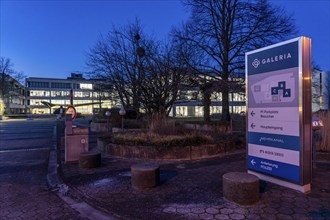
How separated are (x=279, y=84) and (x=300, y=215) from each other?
2.32 metres

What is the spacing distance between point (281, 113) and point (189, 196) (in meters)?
2.31

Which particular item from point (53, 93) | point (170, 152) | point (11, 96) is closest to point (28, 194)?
point (170, 152)

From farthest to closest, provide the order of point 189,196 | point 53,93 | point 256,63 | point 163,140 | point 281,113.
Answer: point 53,93
point 163,140
point 256,63
point 281,113
point 189,196

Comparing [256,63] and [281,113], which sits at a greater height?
[256,63]

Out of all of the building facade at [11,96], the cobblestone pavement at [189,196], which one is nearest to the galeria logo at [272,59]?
the cobblestone pavement at [189,196]

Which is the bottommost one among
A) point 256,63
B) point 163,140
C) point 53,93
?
point 163,140

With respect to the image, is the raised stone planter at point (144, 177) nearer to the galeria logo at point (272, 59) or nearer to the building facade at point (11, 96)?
the galeria logo at point (272, 59)

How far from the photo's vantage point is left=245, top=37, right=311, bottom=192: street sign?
4.41 meters

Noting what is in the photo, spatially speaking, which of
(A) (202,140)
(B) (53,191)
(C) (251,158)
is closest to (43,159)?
(B) (53,191)

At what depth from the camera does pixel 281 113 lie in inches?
188

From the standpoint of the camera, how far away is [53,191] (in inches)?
211

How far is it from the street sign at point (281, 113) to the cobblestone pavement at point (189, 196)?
0.42 meters

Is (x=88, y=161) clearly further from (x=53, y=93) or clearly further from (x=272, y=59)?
(x=53, y=93)

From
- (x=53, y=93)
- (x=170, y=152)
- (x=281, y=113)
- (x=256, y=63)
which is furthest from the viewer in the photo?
(x=53, y=93)
